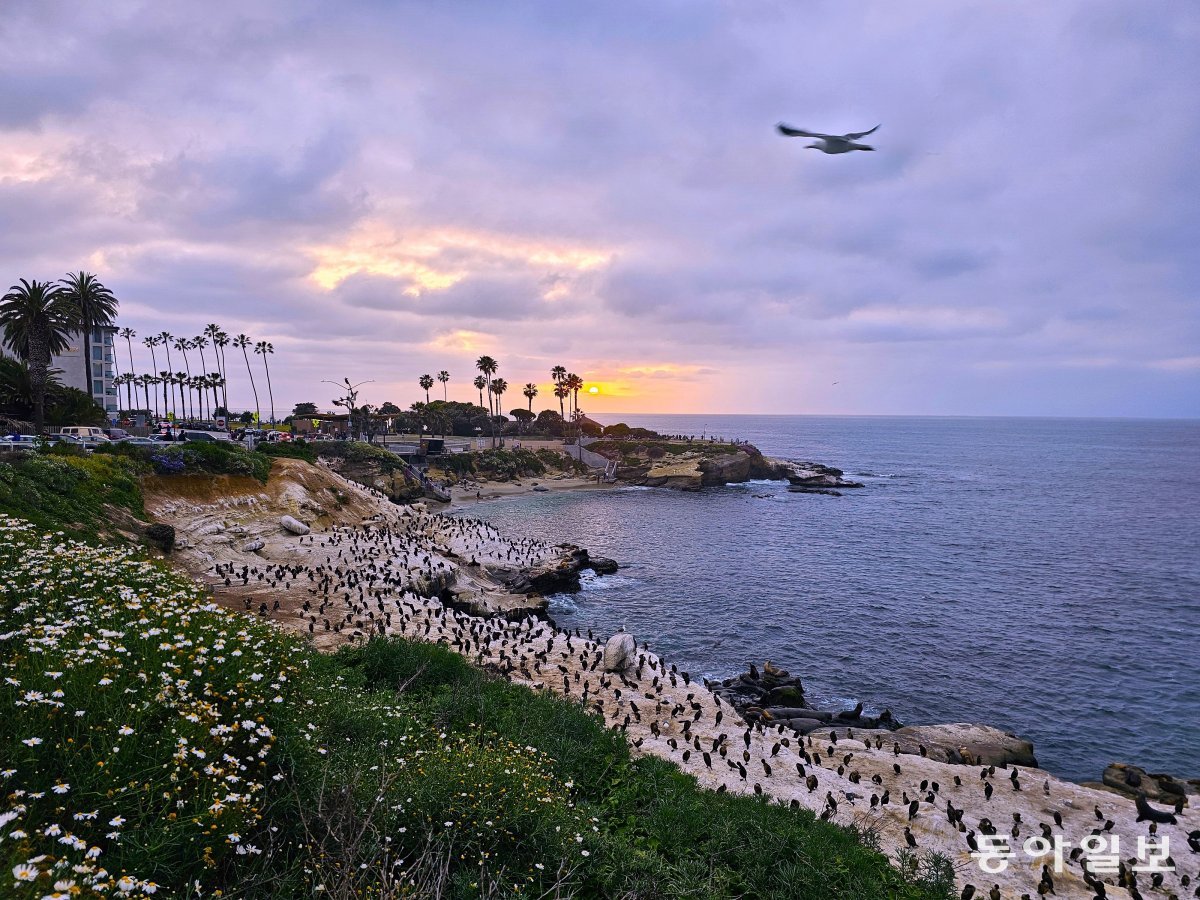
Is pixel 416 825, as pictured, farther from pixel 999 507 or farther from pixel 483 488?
pixel 999 507

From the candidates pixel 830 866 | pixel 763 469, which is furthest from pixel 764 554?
pixel 763 469

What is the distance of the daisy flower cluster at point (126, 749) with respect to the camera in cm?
501

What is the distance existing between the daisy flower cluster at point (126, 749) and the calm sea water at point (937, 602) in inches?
934

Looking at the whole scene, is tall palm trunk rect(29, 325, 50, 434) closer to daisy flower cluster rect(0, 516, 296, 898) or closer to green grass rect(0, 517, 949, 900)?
green grass rect(0, 517, 949, 900)

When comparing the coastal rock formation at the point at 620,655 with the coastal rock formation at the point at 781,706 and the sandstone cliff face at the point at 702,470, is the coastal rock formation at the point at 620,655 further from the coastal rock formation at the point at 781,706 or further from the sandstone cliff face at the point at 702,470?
the sandstone cliff face at the point at 702,470

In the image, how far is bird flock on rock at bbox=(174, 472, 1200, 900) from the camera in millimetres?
13664

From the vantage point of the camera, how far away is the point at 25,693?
616 centimetres

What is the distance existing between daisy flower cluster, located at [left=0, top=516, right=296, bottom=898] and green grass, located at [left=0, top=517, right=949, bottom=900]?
28 millimetres

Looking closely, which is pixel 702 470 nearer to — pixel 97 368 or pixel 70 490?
pixel 70 490

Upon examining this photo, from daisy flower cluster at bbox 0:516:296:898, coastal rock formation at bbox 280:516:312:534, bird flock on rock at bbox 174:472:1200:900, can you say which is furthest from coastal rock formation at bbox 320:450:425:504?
daisy flower cluster at bbox 0:516:296:898

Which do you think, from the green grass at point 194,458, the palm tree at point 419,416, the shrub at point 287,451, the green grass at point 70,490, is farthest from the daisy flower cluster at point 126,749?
the palm tree at point 419,416

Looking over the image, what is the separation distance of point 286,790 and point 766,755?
1448 centimetres

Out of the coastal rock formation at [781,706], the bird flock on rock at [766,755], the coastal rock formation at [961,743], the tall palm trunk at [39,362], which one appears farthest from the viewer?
the tall palm trunk at [39,362]

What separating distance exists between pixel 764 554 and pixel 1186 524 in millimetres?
53329
